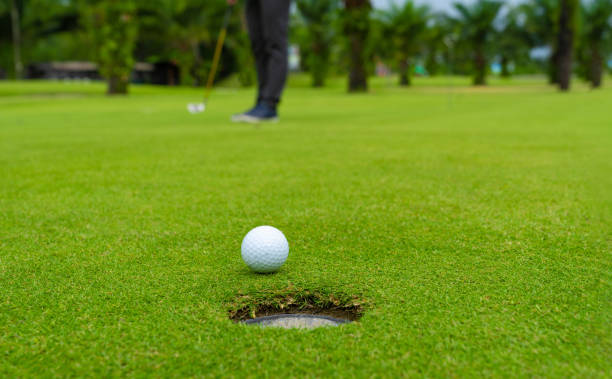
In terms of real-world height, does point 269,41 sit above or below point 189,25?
below

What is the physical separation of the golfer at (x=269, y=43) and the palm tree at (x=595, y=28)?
26814 mm

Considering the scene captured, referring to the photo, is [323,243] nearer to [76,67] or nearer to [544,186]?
[544,186]

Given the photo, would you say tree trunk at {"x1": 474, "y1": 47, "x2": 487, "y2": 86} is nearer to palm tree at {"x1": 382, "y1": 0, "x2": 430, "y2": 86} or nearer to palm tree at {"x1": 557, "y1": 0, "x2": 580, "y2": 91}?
palm tree at {"x1": 382, "y1": 0, "x2": 430, "y2": 86}

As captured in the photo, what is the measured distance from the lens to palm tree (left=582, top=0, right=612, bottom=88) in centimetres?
2920


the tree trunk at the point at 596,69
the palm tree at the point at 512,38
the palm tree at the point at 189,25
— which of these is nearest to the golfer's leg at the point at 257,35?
the tree trunk at the point at 596,69

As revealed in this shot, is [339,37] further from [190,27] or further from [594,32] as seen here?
[594,32]

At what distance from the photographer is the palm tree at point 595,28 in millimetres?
29203

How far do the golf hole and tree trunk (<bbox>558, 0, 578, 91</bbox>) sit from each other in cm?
2181

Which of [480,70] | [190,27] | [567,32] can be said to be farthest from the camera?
[480,70]

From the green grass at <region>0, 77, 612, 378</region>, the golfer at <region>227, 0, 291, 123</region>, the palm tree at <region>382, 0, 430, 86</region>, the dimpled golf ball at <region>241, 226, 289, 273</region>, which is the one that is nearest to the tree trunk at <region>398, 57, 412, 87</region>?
the palm tree at <region>382, 0, 430, 86</region>

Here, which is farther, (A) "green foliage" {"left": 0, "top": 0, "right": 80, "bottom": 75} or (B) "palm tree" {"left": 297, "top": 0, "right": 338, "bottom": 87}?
(B) "palm tree" {"left": 297, "top": 0, "right": 338, "bottom": 87}

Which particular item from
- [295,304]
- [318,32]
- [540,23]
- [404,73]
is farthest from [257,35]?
[540,23]

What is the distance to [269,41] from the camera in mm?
6477

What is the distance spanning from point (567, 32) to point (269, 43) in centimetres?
1773
